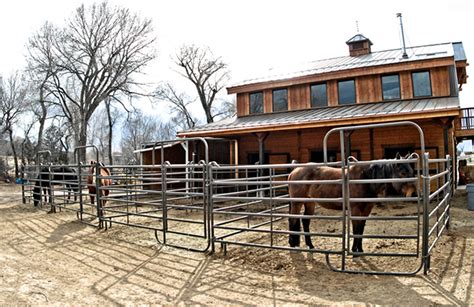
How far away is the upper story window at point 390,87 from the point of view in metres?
13.5

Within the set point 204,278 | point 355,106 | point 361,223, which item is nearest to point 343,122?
point 355,106

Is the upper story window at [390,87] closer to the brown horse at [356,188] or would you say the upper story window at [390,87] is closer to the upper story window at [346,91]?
the upper story window at [346,91]

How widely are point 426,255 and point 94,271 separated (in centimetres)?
450

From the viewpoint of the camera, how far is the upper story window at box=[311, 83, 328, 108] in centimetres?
1478

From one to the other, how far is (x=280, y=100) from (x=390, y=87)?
4.63m

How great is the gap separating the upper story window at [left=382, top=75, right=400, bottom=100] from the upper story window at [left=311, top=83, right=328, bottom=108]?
7.62 feet

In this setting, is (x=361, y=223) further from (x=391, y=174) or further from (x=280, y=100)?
(x=280, y=100)

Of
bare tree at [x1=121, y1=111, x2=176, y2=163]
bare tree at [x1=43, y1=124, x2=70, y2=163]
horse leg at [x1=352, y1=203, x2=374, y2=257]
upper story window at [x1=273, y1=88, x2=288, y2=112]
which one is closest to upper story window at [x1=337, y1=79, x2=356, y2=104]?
upper story window at [x1=273, y1=88, x2=288, y2=112]

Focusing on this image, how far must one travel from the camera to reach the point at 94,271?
4961 mm

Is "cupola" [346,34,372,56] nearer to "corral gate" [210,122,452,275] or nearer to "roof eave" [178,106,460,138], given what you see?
"roof eave" [178,106,460,138]

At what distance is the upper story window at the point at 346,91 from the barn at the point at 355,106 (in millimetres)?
40

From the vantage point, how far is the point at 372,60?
1489 cm

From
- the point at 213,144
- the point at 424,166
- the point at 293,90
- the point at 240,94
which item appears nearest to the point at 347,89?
the point at 293,90

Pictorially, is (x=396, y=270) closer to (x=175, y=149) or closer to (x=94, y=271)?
(x=94, y=271)
